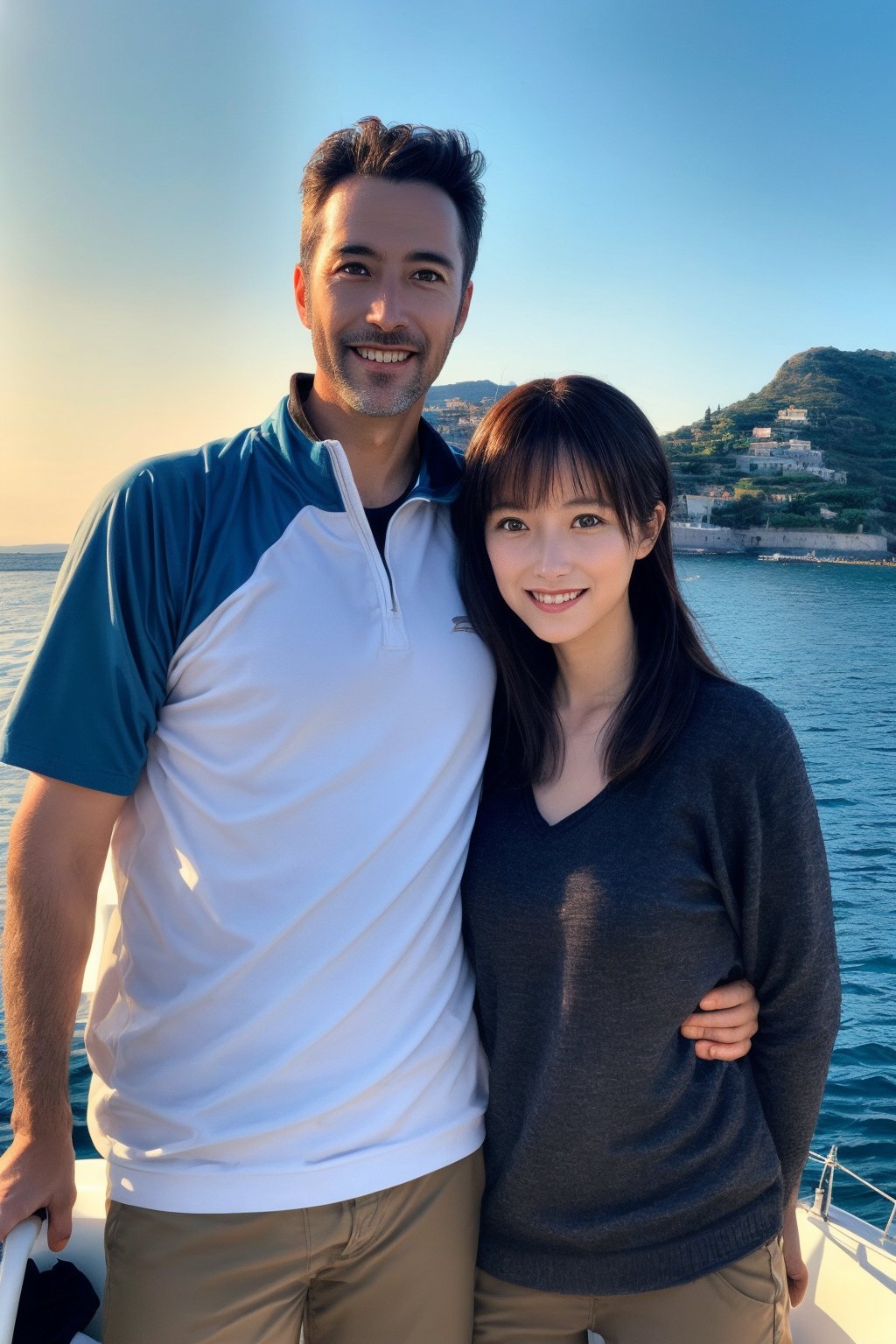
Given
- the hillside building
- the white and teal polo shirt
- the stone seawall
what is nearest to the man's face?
the white and teal polo shirt

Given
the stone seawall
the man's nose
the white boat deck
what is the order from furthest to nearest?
1. the stone seawall
2. the white boat deck
3. the man's nose

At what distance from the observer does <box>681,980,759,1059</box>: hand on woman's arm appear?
5.46 ft

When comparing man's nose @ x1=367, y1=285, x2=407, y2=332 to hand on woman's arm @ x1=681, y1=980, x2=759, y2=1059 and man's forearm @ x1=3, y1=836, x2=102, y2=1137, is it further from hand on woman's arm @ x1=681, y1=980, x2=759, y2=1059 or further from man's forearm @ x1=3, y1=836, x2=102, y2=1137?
hand on woman's arm @ x1=681, y1=980, x2=759, y2=1059

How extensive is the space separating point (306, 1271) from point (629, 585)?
1260 millimetres

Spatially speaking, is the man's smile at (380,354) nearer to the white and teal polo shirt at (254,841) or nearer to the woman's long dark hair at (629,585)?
the woman's long dark hair at (629,585)

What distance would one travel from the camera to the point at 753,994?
171 centimetres

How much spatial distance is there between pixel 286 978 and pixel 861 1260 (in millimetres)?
1690

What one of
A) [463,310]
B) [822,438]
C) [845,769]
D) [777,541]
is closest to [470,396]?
[463,310]

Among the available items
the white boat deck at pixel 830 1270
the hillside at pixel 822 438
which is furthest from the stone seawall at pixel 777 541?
the white boat deck at pixel 830 1270

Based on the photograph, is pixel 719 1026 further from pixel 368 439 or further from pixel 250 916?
pixel 368 439

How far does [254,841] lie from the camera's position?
62.0 inches

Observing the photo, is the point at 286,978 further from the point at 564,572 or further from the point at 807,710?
the point at 807,710

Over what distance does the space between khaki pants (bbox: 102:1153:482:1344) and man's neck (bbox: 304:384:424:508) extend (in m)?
1.16

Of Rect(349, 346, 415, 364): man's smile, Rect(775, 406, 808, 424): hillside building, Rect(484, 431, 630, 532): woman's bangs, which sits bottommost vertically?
Rect(484, 431, 630, 532): woman's bangs
